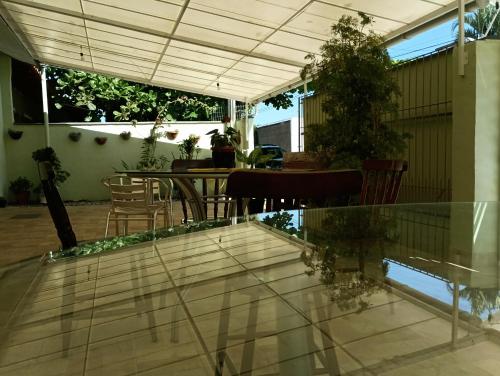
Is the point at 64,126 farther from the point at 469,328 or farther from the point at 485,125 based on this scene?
the point at 469,328

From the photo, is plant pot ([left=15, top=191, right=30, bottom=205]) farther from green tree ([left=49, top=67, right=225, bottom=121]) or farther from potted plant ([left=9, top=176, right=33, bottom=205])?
green tree ([left=49, top=67, right=225, bottom=121])

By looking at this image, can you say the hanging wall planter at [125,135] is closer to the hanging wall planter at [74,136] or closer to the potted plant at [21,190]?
Answer: the hanging wall planter at [74,136]

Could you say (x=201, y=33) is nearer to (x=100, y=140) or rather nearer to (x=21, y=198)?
(x=100, y=140)

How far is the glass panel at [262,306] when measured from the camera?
52 cm

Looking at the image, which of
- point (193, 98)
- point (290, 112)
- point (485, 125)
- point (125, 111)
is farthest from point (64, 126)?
point (485, 125)

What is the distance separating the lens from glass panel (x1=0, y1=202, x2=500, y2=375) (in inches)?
20.3

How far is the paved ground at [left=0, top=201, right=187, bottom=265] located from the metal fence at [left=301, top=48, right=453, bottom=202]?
2770 millimetres

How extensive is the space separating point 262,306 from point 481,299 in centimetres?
34

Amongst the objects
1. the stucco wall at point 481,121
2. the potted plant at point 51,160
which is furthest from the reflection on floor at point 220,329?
the potted plant at point 51,160

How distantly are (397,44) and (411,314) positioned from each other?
5.03 m

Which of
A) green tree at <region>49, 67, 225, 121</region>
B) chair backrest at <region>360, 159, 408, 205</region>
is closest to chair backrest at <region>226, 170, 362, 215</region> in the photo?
chair backrest at <region>360, 159, 408, 205</region>

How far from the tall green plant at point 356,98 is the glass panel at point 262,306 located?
255 centimetres

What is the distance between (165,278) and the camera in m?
0.91

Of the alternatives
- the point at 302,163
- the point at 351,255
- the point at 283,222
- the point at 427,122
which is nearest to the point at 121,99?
the point at 302,163
